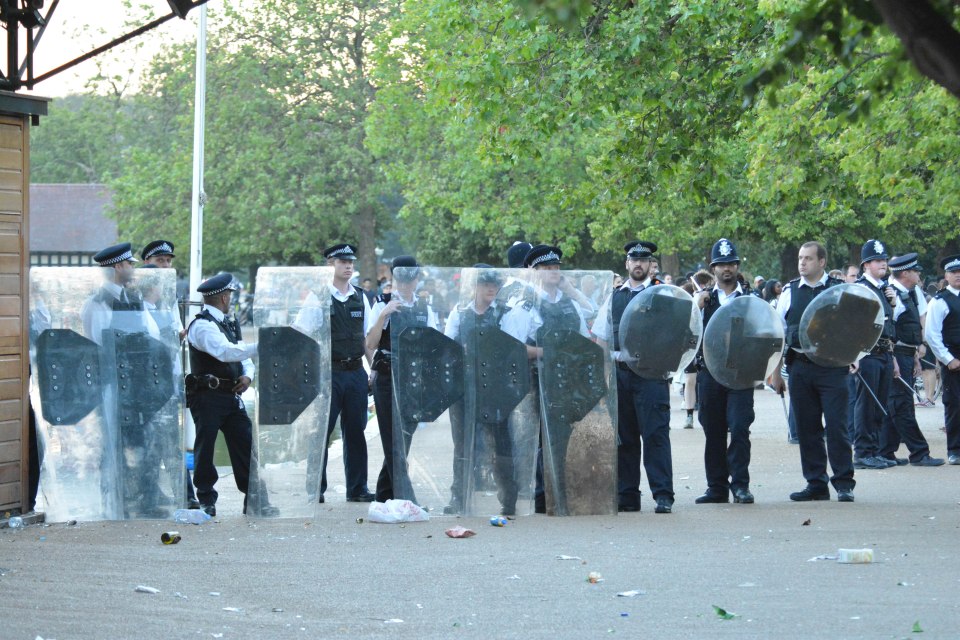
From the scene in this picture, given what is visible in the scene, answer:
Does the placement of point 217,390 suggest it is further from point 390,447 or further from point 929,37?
point 929,37

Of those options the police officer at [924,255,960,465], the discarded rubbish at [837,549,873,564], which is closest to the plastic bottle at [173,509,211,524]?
the discarded rubbish at [837,549,873,564]

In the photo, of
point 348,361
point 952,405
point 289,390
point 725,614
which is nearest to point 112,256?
point 289,390

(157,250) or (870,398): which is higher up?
(157,250)

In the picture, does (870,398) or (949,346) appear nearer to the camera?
(870,398)

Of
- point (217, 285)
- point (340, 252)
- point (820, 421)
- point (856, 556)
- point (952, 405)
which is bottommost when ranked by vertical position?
point (856, 556)

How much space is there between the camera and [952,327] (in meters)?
13.2

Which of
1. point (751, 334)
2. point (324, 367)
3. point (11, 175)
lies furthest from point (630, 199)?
point (11, 175)

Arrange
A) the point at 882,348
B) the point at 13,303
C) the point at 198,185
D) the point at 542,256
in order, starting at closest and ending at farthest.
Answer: the point at 13,303
the point at 542,256
the point at 882,348
the point at 198,185

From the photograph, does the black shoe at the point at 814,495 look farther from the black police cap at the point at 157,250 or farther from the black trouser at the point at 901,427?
the black police cap at the point at 157,250

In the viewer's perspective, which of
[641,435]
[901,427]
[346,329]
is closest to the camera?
[641,435]

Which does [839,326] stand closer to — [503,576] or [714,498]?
[714,498]

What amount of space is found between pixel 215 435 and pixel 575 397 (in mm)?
2714

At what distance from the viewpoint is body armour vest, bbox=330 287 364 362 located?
35.4ft

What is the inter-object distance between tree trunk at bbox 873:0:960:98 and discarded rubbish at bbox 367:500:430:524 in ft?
21.6
